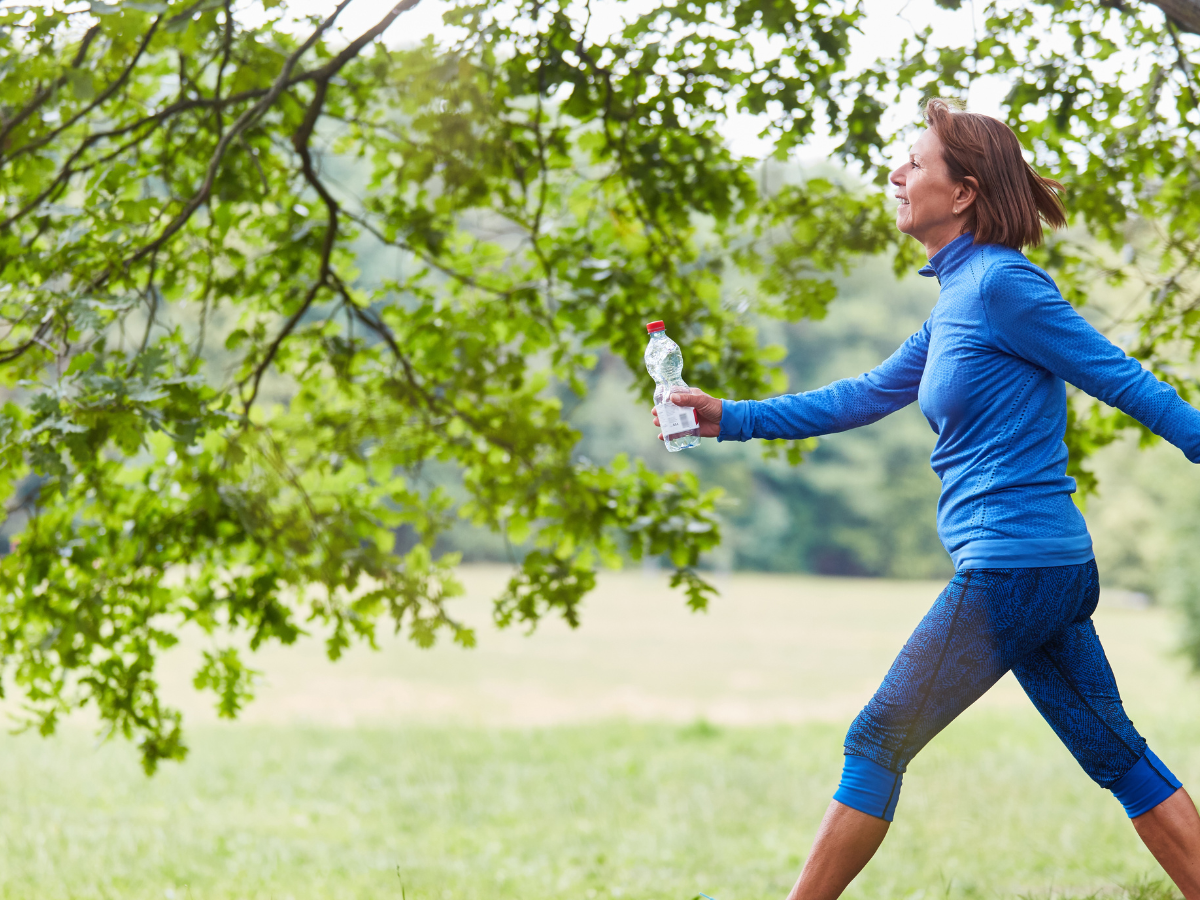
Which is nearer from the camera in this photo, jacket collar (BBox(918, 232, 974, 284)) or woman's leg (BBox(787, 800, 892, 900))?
woman's leg (BBox(787, 800, 892, 900))

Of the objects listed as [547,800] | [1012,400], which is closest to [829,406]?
[1012,400]

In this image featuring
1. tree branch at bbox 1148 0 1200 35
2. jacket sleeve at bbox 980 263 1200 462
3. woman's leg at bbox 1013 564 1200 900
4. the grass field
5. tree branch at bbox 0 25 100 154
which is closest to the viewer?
jacket sleeve at bbox 980 263 1200 462

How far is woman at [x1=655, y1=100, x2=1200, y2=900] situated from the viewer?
2.19 m

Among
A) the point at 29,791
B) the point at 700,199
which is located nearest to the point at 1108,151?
the point at 700,199

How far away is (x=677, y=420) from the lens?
2.60 metres

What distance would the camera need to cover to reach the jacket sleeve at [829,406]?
2633 mm

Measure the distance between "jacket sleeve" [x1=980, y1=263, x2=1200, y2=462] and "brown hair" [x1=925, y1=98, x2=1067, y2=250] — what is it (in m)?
0.14

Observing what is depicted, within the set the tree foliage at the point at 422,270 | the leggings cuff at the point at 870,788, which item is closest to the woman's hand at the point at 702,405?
the leggings cuff at the point at 870,788

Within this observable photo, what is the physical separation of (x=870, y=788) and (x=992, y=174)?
4.28 ft

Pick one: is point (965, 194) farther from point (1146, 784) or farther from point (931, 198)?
point (1146, 784)

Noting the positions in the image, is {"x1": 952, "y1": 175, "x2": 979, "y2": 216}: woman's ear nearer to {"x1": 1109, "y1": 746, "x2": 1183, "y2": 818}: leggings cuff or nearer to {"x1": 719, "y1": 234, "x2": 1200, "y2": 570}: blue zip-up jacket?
{"x1": 719, "y1": 234, "x2": 1200, "y2": 570}: blue zip-up jacket

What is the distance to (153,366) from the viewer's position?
10.5 ft

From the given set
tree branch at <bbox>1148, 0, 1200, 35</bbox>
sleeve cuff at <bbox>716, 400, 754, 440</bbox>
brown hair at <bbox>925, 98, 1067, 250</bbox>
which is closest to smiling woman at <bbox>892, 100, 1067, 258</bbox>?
brown hair at <bbox>925, 98, 1067, 250</bbox>

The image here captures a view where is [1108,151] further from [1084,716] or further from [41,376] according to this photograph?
[41,376]
